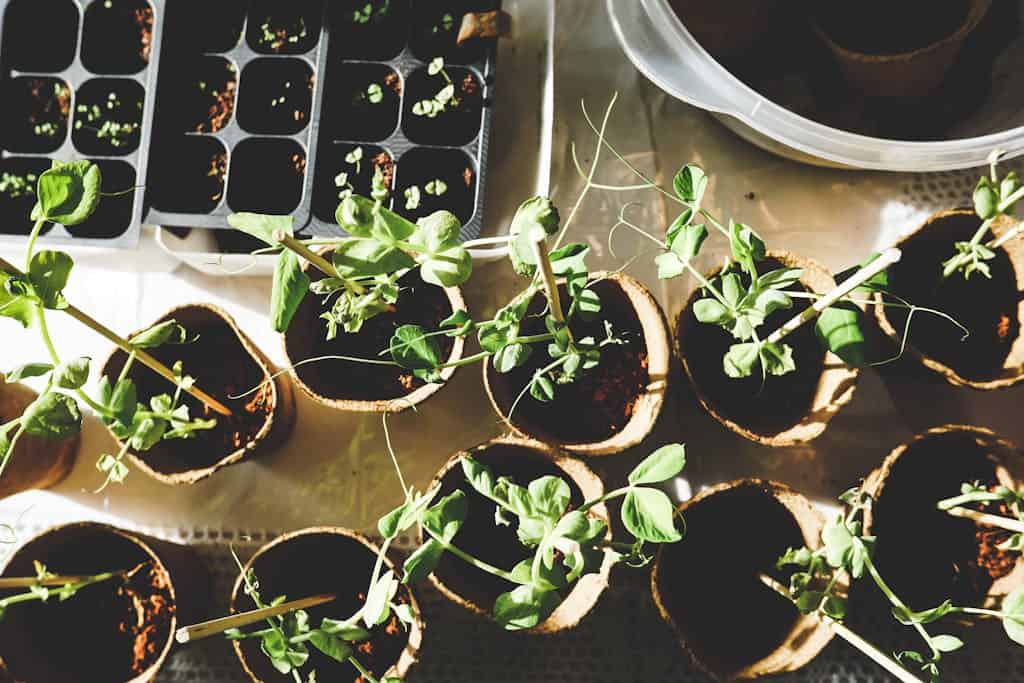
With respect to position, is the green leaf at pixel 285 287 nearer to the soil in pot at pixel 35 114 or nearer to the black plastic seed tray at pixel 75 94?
the black plastic seed tray at pixel 75 94

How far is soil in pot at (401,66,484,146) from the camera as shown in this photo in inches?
38.1

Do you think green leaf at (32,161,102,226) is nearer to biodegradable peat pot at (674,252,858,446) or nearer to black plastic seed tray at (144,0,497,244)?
black plastic seed tray at (144,0,497,244)

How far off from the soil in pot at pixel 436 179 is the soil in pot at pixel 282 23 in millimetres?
206

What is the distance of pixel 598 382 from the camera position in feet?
3.05

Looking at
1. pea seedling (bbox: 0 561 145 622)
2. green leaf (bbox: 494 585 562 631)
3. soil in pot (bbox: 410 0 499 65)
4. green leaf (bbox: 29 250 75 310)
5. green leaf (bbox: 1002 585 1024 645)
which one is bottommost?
pea seedling (bbox: 0 561 145 622)

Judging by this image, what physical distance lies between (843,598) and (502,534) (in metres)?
0.37

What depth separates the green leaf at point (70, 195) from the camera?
65 cm

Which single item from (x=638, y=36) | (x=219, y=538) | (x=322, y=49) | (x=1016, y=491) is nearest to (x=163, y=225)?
(x=322, y=49)

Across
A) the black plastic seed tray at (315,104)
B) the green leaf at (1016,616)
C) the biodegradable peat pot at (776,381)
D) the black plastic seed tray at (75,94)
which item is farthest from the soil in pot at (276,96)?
the green leaf at (1016,616)

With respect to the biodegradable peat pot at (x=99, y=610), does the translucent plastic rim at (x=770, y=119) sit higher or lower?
higher

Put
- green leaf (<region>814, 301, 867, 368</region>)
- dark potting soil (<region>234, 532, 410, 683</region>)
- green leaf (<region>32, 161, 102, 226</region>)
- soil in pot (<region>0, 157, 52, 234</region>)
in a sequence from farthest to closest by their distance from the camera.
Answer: soil in pot (<region>0, 157, 52, 234</region>), dark potting soil (<region>234, 532, 410, 683</region>), green leaf (<region>814, 301, 867, 368</region>), green leaf (<region>32, 161, 102, 226</region>)

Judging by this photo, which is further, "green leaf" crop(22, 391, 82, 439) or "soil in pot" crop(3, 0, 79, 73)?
"soil in pot" crop(3, 0, 79, 73)

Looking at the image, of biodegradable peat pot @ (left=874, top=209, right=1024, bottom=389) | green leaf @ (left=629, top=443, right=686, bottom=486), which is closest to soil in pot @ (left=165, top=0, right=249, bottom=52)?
green leaf @ (left=629, top=443, right=686, bottom=486)

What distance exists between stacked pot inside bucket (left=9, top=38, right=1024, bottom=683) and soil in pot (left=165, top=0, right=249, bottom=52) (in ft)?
1.06
